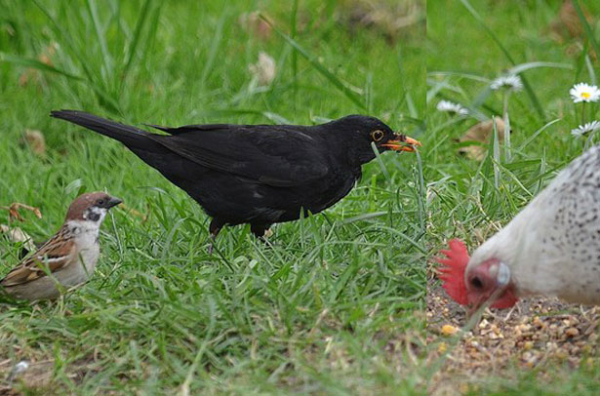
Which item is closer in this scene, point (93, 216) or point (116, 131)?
point (93, 216)

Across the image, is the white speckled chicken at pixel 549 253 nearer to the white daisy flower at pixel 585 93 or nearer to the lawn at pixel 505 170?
the lawn at pixel 505 170

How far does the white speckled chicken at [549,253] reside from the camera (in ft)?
10.8

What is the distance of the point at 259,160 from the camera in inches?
170

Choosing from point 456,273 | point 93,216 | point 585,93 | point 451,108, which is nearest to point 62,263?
→ point 93,216

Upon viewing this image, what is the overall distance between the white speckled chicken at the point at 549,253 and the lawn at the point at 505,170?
200 mm

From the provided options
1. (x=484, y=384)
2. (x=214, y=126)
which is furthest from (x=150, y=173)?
(x=484, y=384)

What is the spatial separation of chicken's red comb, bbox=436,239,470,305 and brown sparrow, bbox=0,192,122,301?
1343mm

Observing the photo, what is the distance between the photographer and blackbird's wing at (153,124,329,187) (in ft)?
14.0

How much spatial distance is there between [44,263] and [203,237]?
0.84 m

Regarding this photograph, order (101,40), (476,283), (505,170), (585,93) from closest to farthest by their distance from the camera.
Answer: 1. (476,283)
2. (505,170)
3. (585,93)
4. (101,40)

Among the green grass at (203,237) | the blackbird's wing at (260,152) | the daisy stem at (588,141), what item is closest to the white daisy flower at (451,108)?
the green grass at (203,237)

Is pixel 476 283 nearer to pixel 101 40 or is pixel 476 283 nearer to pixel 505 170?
pixel 505 170

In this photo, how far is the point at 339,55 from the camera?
6938 millimetres

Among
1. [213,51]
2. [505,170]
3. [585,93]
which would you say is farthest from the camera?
[213,51]
